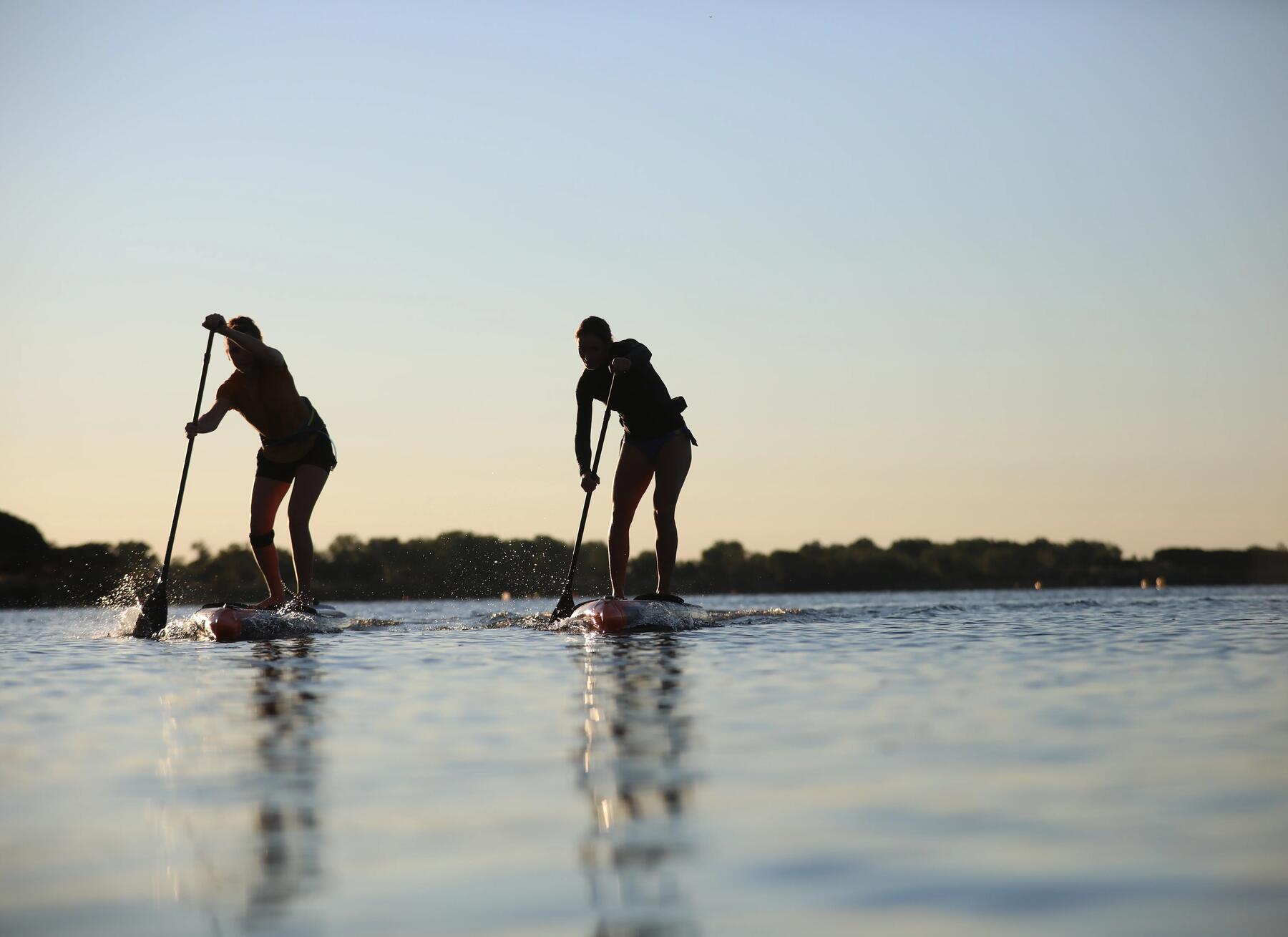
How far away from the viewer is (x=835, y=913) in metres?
2.24

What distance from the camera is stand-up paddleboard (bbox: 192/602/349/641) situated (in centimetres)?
955

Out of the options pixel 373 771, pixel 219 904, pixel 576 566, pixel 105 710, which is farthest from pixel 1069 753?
pixel 576 566

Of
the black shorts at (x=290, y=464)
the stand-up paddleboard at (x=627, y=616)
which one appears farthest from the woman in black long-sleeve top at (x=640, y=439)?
the black shorts at (x=290, y=464)

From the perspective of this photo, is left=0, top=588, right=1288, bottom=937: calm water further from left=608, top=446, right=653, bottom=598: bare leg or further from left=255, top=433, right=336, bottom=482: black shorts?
left=255, top=433, right=336, bottom=482: black shorts

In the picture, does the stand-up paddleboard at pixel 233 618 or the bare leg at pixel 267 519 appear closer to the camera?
the stand-up paddleboard at pixel 233 618

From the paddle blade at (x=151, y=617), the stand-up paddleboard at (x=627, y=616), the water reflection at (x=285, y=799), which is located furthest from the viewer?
the paddle blade at (x=151, y=617)

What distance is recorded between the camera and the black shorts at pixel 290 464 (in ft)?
36.6

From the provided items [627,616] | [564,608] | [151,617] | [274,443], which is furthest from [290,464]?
[627,616]

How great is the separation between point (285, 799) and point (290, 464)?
27.2 feet

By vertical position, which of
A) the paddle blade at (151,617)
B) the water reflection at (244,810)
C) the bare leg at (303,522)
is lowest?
the water reflection at (244,810)

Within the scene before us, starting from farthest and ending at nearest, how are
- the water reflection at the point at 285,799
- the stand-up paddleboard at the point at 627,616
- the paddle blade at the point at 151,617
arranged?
the paddle blade at the point at 151,617 < the stand-up paddleboard at the point at 627,616 < the water reflection at the point at 285,799

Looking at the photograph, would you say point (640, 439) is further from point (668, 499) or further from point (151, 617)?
point (151, 617)

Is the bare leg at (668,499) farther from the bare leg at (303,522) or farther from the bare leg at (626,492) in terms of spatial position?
the bare leg at (303,522)

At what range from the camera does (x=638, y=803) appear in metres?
3.07
